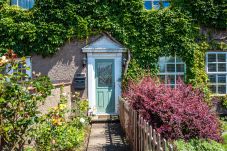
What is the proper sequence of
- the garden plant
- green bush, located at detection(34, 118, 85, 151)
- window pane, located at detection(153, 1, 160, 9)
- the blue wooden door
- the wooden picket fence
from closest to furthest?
the wooden picket fence
green bush, located at detection(34, 118, 85, 151)
the garden plant
the blue wooden door
window pane, located at detection(153, 1, 160, 9)

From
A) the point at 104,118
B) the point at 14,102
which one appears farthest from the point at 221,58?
the point at 14,102

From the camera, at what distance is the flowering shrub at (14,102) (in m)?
4.41

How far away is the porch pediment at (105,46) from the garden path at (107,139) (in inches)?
124

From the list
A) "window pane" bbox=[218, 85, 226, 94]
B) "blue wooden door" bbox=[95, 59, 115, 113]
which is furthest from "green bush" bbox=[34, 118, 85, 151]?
"window pane" bbox=[218, 85, 226, 94]

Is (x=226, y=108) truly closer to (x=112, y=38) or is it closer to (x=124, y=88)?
(x=124, y=88)

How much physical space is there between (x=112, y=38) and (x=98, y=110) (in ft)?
9.87

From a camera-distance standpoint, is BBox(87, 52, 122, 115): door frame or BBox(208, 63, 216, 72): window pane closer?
BBox(87, 52, 122, 115): door frame

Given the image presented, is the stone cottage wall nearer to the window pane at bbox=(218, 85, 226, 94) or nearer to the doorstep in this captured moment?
the doorstep

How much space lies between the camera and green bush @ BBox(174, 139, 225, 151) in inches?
232

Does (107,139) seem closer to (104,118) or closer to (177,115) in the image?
(177,115)

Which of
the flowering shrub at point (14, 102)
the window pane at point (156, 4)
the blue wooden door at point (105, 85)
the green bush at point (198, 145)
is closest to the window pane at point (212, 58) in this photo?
the window pane at point (156, 4)

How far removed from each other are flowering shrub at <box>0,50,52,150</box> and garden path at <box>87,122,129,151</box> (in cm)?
304

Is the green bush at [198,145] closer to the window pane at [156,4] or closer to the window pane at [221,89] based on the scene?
the window pane at [221,89]

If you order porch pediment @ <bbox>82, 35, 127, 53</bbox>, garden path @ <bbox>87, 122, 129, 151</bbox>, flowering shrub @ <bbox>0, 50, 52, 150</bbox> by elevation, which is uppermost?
porch pediment @ <bbox>82, 35, 127, 53</bbox>
